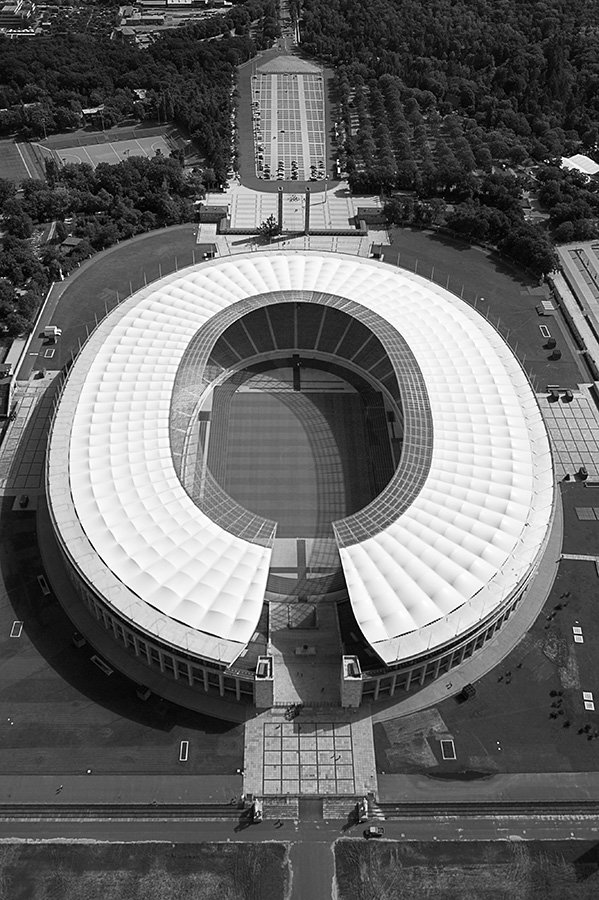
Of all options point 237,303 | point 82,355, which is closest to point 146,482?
point 82,355

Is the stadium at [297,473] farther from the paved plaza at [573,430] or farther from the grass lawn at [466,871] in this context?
the grass lawn at [466,871]

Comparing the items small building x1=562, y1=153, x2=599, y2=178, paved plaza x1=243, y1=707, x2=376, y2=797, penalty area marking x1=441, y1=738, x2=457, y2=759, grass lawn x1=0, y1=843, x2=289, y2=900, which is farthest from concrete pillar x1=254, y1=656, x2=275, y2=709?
small building x1=562, y1=153, x2=599, y2=178

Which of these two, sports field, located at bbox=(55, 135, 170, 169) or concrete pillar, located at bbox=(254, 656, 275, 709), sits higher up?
sports field, located at bbox=(55, 135, 170, 169)

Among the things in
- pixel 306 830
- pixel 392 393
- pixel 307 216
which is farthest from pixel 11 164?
pixel 306 830

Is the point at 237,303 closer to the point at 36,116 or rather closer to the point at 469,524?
the point at 469,524

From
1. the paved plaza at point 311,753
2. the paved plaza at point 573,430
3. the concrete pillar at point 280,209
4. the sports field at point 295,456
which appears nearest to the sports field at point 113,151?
the concrete pillar at point 280,209

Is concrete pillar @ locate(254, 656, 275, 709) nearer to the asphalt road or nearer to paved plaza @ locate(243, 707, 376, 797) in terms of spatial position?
paved plaza @ locate(243, 707, 376, 797)
